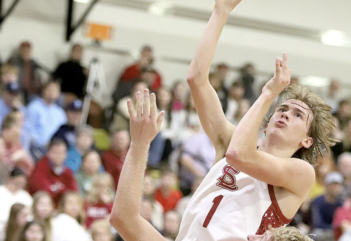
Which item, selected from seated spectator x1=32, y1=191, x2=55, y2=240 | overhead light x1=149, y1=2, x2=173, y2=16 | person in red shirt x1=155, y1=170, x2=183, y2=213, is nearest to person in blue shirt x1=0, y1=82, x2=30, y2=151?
person in red shirt x1=155, y1=170, x2=183, y2=213

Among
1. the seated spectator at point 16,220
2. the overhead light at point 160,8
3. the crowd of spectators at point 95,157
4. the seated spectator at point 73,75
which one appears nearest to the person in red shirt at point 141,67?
the crowd of spectators at point 95,157

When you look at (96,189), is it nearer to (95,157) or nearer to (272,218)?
(95,157)

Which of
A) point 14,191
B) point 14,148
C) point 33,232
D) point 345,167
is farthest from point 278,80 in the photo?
point 345,167

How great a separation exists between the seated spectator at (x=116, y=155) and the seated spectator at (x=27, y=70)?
5.87ft

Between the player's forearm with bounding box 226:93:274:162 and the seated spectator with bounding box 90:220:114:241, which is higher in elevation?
the player's forearm with bounding box 226:93:274:162

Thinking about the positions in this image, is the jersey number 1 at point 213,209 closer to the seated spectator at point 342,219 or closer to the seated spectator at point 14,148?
the seated spectator at point 14,148

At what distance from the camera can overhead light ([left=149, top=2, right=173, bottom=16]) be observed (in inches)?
465

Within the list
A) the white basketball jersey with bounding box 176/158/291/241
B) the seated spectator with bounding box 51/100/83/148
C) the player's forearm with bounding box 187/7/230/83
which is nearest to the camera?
the white basketball jersey with bounding box 176/158/291/241

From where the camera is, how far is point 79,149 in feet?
28.1

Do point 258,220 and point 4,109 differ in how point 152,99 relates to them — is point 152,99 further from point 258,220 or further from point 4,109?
point 4,109

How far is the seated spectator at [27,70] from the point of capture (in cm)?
1005

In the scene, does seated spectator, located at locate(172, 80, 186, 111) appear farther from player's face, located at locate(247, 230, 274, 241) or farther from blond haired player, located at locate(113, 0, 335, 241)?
player's face, located at locate(247, 230, 274, 241)

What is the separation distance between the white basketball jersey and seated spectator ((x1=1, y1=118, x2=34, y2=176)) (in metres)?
4.62

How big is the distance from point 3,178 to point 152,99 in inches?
189
